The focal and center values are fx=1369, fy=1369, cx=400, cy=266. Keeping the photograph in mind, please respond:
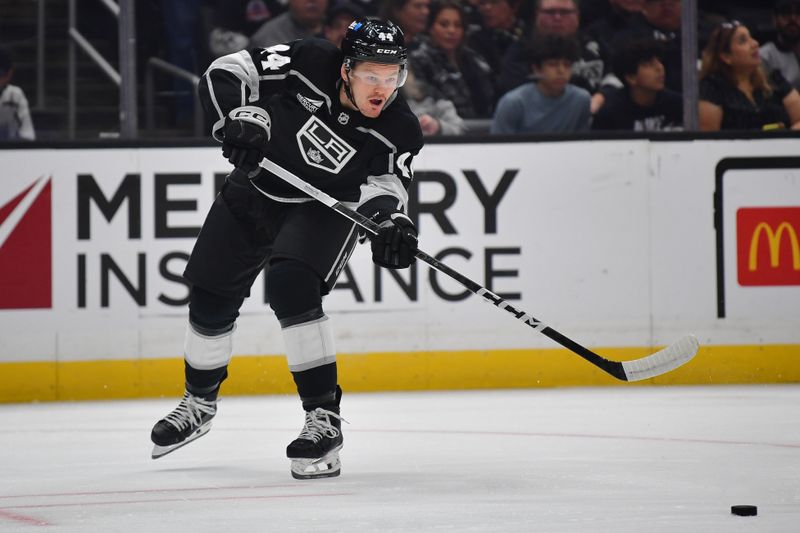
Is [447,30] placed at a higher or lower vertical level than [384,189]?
higher

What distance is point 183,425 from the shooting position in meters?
3.49

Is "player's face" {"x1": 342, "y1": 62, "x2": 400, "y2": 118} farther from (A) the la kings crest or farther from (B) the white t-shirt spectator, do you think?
(B) the white t-shirt spectator

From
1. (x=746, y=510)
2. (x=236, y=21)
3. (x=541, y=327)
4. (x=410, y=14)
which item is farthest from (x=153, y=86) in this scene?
(x=746, y=510)

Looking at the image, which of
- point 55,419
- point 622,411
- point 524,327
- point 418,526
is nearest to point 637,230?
point 524,327

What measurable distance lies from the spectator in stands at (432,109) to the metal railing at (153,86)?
0.90 metres

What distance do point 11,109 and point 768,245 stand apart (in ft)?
10.1

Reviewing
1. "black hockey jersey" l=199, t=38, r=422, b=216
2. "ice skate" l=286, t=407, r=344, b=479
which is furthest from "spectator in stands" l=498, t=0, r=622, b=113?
"ice skate" l=286, t=407, r=344, b=479

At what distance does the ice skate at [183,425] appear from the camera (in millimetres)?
3447

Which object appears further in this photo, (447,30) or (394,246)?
(447,30)

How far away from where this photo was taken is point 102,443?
3.95 metres

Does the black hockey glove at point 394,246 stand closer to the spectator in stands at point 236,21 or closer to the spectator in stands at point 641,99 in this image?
the spectator in stands at point 641,99

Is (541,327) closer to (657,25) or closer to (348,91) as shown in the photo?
(348,91)

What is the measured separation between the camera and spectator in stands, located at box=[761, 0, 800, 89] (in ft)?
19.6

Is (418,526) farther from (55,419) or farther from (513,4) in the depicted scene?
(513,4)
